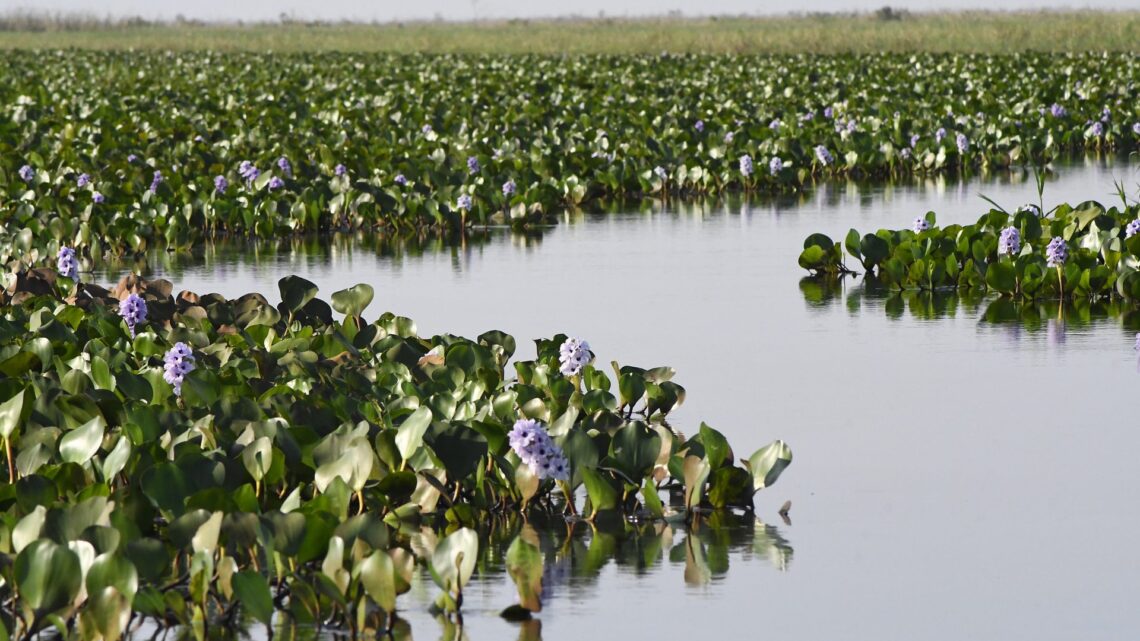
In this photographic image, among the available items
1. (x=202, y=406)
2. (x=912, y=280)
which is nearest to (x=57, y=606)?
(x=202, y=406)

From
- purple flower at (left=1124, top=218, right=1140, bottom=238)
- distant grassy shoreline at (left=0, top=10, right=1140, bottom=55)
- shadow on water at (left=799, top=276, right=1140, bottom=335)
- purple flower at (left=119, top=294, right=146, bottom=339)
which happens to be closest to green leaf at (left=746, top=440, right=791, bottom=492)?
purple flower at (left=119, top=294, right=146, bottom=339)

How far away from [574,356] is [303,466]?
5.49 feet

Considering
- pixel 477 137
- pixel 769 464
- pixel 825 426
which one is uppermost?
pixel 477 137

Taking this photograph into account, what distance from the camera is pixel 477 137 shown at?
20.0 metres

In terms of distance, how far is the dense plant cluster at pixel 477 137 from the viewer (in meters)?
15.0

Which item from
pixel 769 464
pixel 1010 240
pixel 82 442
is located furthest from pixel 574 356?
pixel 1010 240

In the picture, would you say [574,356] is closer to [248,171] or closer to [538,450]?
[538,450]

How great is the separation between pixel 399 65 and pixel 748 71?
9.41m

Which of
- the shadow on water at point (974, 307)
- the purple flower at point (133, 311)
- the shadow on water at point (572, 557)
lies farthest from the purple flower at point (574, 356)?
the shadow on water at point (974, 307)

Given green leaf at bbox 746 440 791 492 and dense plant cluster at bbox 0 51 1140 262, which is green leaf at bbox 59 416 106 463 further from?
dense plant cluster at bbox 0 51 1140 262

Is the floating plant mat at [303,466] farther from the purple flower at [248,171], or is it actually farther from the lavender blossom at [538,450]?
the purple flower at [248,171]

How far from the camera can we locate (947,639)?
189 inches

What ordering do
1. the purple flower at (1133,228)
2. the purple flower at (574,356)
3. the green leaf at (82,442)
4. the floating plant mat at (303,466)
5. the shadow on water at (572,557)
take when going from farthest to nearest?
the purple flower at (1133,228) < the purple flower at (574,356) < the green leaf at (82,442) < the shadow on water at (572,557) < the floating plant mat at (303,466)

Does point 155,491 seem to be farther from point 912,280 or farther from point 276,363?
point 912,280
